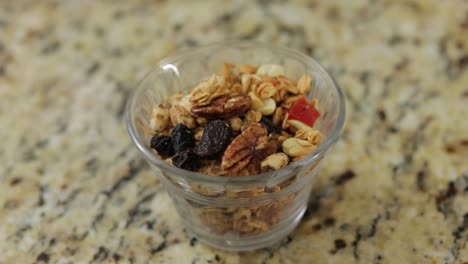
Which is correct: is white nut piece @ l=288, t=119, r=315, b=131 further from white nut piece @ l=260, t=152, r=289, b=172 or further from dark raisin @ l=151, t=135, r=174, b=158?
dark raisin @ l=151, t=135, r=174, b=158

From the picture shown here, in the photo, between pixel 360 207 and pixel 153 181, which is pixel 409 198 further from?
pixel 153 181

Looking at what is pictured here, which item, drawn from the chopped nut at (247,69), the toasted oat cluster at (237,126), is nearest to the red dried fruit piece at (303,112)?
the toasted oat cluster at (237,126)

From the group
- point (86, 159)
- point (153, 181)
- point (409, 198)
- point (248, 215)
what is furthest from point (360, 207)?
point (86, 159)

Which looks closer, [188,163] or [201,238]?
[188,163]

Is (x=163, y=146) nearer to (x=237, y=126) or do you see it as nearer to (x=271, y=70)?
(x=237, y=126)

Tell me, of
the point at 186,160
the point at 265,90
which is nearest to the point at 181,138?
the point at 186,160

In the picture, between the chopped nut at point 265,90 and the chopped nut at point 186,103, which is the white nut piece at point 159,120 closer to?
the chopped nut at point 186,103
